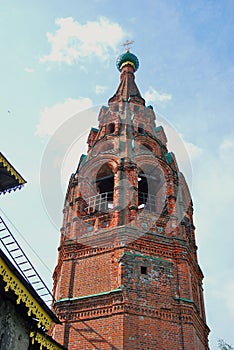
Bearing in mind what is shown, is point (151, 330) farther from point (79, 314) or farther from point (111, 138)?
point (111, 138)

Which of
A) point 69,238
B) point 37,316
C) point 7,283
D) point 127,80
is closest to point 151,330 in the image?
point 69,238

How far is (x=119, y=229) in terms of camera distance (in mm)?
12594

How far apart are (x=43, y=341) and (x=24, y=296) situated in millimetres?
1266

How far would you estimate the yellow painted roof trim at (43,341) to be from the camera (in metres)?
6.91

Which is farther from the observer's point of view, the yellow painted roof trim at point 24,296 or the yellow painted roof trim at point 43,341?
the yellow painted roof trim at point 43,341

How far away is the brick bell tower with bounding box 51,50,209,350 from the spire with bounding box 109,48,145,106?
3.04 meters

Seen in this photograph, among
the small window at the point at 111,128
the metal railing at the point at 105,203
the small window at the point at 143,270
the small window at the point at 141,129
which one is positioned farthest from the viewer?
the small window at the point at 111,128

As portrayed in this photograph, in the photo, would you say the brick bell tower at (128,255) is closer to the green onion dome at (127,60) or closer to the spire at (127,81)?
the spire at (127,81)

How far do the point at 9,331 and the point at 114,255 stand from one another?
5.93m

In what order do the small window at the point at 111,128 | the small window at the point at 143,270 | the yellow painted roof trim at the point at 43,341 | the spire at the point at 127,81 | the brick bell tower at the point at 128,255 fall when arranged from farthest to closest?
the spire at the point at 127,81 → the small window at the point at 111,128 → the small window at the point at 143,270 → the brick bell tower at the point at 128,255 → the yellow painted roof trim at the point at 43,341

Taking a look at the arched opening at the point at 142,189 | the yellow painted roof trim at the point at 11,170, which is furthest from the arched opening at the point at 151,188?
the yellow painted roof trim at the point at 11,170

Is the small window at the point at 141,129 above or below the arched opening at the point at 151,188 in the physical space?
above

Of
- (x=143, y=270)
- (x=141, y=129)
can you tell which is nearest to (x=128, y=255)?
(x=143, y=270)

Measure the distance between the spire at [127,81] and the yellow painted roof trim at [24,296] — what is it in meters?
13.8
